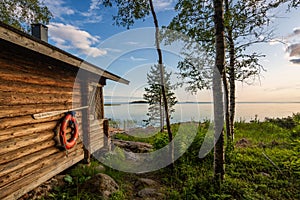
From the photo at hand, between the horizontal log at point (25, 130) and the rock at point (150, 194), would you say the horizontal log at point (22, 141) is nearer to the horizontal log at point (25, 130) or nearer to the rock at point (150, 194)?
the horizontal log at point (25, 130)

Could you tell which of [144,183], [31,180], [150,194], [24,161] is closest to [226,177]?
[150,194]

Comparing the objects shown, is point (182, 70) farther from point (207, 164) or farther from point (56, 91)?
point (56, 91)

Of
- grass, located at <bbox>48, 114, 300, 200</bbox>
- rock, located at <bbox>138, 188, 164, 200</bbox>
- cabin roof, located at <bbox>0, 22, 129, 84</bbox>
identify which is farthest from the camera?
rock, located at <bbox>138, 188, 164, 200</bbox>

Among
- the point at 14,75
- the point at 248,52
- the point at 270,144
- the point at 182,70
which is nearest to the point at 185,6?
the point at 182,70

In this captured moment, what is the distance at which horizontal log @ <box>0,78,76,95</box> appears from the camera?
2.92m

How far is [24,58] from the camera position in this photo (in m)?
3.33

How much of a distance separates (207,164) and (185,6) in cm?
448

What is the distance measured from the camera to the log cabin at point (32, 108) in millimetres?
2850

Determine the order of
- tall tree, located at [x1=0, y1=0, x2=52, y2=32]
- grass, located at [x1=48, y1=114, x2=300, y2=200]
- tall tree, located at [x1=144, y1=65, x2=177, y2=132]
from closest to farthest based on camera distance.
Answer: grass, located at [x1=48, y1=114, x2=300, y2=200] → tall tree, located at [x1=0, y1=0, x2=52, y2=32] → tall tree, located at [x1=144, y1=65, x2=177, y2=132]

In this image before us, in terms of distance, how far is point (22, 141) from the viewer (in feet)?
10.4

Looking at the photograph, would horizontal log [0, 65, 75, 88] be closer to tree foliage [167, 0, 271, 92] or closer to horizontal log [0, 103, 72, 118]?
horizontal log [0, 103, 72, 118]

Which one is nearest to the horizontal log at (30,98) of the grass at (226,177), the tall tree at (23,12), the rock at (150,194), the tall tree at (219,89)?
the grass at (226,177)

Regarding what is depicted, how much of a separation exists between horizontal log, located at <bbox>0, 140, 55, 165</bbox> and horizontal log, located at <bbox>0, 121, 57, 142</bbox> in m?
0.27

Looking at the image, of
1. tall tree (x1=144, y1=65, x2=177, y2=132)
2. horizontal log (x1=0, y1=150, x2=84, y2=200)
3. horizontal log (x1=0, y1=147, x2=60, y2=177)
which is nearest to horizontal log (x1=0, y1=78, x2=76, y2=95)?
horizontal log (x1=0, y1=147, x2=60, y2=177)
